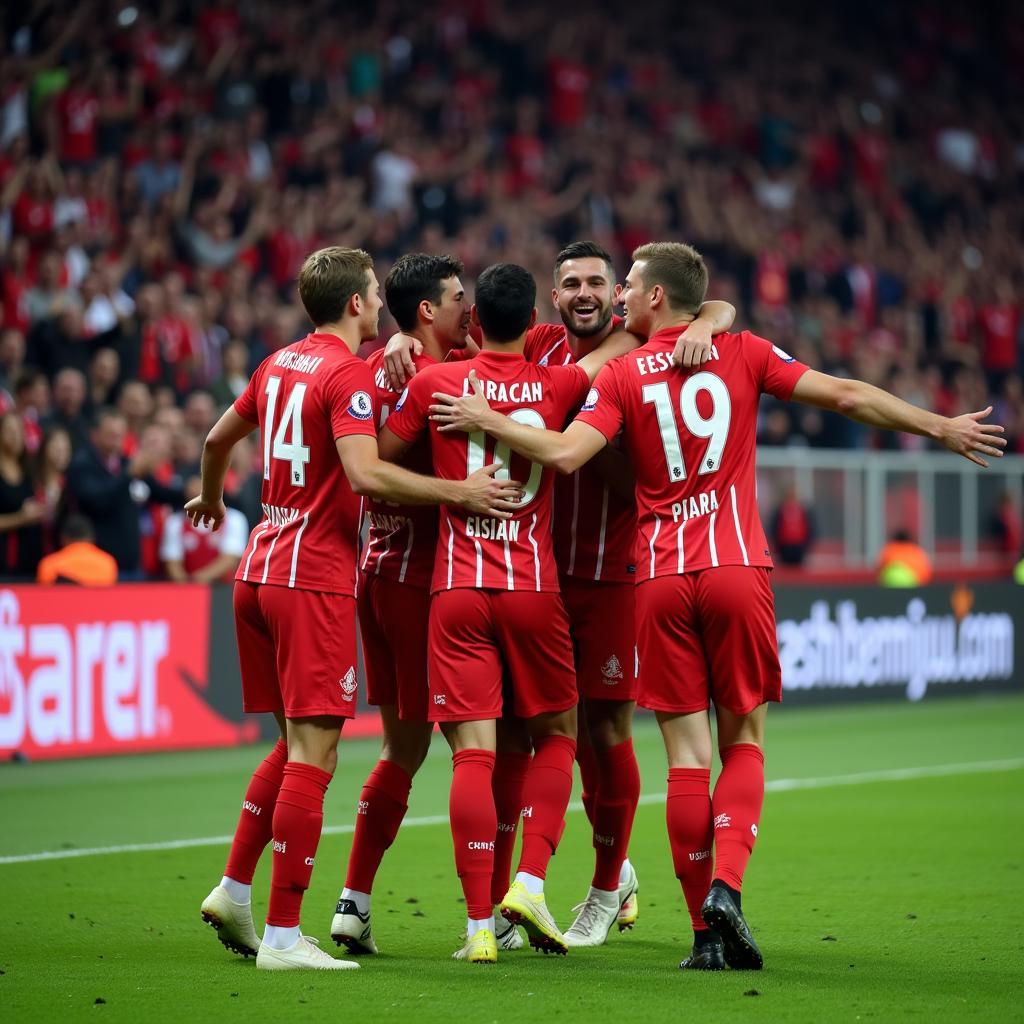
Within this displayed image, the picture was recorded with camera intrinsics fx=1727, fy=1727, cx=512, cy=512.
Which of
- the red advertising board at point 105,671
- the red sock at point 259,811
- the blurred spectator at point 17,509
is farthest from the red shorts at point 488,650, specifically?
the blurred spectator at point 17,509

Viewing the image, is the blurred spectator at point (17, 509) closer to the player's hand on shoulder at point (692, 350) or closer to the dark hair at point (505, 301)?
the dark hair at point (505, 301)

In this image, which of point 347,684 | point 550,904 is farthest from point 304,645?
point 550,904

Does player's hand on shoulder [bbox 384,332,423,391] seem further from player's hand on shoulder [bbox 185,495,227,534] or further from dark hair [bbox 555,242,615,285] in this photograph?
player's hand on shoulder [bbox 185,495,227,534]

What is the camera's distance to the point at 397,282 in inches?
245

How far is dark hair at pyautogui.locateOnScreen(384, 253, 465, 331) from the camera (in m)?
6.18

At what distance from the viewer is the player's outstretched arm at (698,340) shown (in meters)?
5.79

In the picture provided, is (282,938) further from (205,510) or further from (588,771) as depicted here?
(205,510)

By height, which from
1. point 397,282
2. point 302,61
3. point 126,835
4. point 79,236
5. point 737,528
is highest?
point 302,61

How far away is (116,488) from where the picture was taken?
1261 centimetres

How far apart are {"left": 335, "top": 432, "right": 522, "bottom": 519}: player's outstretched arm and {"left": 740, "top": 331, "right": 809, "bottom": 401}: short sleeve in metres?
0.93

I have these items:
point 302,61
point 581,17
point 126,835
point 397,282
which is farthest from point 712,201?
point 397,282

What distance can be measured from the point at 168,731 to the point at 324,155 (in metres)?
8.58

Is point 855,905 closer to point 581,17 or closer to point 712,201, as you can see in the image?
point 712,201

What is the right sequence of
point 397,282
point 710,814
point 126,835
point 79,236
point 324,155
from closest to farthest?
point 710,814 < point 397,282 < point 126,835 < point 79,236 < point 324,155
